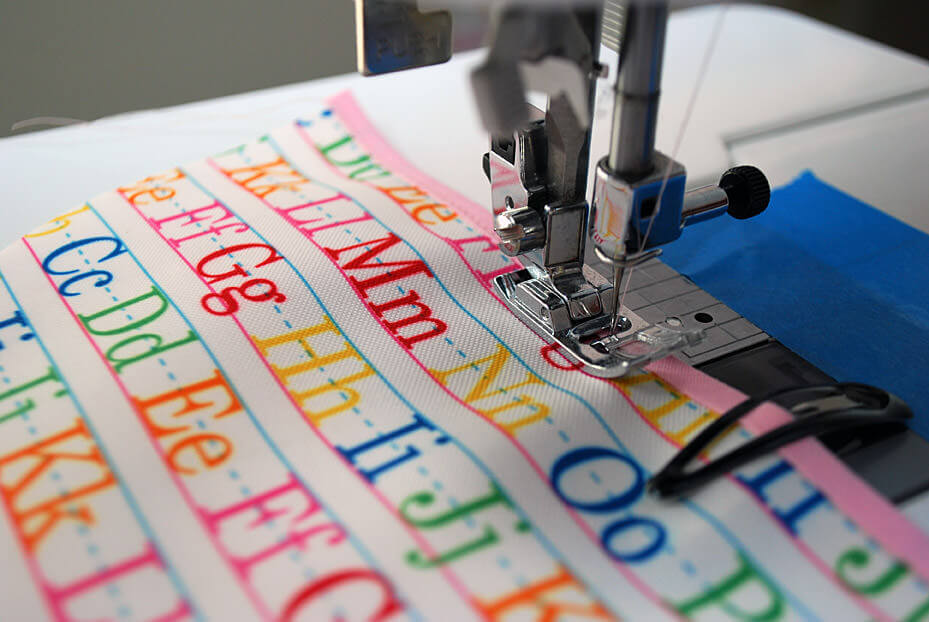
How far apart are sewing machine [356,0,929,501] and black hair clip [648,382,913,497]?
0.02 meters

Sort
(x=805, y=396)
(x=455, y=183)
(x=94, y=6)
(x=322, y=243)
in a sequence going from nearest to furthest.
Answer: (x=805, y=396)
(x=322, y=243)
(x=455, y=183)
(x=94, y=6)

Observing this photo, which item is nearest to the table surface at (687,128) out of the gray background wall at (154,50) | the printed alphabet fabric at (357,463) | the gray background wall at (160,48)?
the printed alphabet fabric at (357,463)

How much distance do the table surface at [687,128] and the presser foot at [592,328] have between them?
1.00ft

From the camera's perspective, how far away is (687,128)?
4.12ft

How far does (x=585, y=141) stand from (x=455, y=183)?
40cm

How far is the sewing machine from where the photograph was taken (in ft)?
2.00

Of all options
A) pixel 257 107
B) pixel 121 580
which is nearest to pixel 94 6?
pixel 257 107

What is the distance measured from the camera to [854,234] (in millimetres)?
1032

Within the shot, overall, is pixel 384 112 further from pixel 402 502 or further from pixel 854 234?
pixel 402 502

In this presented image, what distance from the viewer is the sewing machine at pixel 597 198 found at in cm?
61

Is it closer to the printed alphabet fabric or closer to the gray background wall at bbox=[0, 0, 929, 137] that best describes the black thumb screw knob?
the printed alphabet fabric

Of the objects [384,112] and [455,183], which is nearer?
[455,183]

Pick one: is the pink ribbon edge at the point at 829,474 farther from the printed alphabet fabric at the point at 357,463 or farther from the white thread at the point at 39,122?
the white thread at the point at 39,122

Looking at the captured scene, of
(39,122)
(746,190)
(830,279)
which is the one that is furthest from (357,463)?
(39,122)
